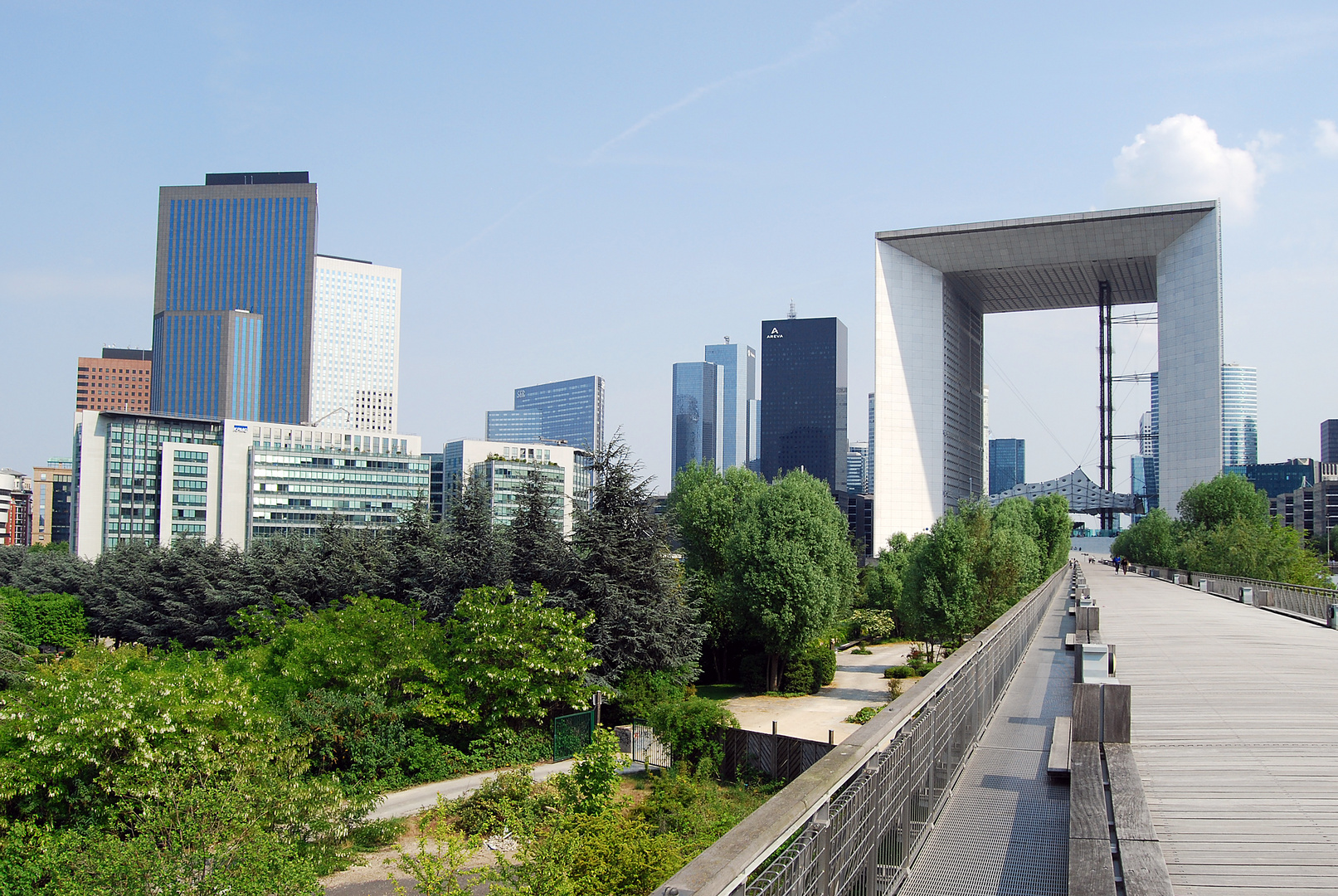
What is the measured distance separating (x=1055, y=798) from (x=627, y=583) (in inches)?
959

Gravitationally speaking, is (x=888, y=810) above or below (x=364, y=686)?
above

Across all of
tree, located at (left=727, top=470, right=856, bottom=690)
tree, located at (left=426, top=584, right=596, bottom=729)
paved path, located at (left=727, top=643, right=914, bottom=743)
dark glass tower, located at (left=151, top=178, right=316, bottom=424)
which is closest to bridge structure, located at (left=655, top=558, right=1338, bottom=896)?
paved path, located at (left=727, top=643, right=914, bottom=743)

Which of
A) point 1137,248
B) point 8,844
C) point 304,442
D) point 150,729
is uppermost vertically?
point 1137,248

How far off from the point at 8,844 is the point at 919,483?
268 feet

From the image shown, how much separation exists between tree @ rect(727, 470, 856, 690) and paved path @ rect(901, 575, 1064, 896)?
25294mm

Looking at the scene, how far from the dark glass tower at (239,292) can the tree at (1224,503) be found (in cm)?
16631

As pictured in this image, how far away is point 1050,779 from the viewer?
6082 mm

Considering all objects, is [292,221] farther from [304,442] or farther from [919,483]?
[919,483]

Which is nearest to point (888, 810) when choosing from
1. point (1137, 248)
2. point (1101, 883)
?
point (1101, 883)

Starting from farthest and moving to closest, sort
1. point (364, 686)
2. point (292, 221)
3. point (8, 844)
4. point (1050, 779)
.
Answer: point (292, 221) → point (364, 686) → point (8, 844) → point (1050, 779)

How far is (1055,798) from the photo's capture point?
224 inches

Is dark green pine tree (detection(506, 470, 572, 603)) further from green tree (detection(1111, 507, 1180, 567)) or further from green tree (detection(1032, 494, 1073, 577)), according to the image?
green tree (detection(1111, 507, 1180, 567))

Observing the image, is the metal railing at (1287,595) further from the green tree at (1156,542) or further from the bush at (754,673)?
Answer: the green tree at (1156,542)

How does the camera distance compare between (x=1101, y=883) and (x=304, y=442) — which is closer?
(x=1101, y=883)
